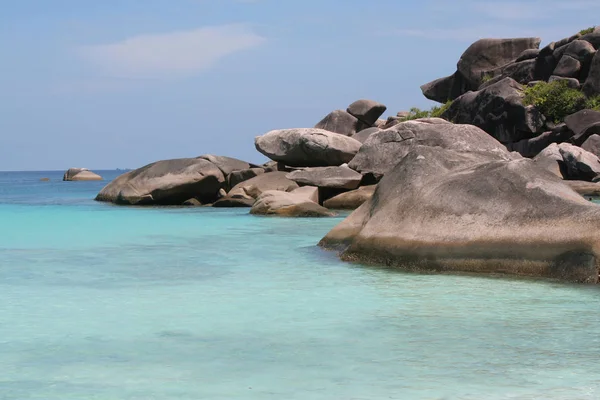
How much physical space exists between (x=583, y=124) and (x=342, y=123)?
422 inches

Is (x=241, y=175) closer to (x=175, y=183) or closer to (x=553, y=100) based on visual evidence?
(x=175, y=183)

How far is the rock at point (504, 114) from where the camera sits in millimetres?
34094

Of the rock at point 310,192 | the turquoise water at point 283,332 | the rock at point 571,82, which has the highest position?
the rock at point 571,82

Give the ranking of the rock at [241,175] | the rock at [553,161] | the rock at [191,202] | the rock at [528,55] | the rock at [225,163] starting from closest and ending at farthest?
the rock at [191,202] < the rock at [241,175] < the rock at [225,163] < the rock at [553,161] < the rock at [528,55]

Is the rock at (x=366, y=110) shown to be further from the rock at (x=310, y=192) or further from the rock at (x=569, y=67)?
the rock at (x=310, y=192)

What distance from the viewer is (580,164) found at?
2656 centimetres

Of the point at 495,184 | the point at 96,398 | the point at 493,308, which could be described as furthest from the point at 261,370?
the point at 495,184

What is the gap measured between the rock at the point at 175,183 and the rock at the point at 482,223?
14.0 metres

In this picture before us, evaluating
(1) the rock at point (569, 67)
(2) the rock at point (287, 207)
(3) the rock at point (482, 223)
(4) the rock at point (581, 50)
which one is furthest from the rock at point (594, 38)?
(3) the rock at point (482, 223)

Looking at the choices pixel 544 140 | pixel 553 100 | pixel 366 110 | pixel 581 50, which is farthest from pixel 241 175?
pixel 581 50

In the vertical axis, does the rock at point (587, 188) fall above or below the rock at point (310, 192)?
above

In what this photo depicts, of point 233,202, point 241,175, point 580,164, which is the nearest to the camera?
point 233,202

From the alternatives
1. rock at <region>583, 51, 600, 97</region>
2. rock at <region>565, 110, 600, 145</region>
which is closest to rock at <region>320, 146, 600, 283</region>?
rock at <region>565, 110, 600, 145</region>

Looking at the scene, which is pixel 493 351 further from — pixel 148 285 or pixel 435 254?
pixel 148 285
